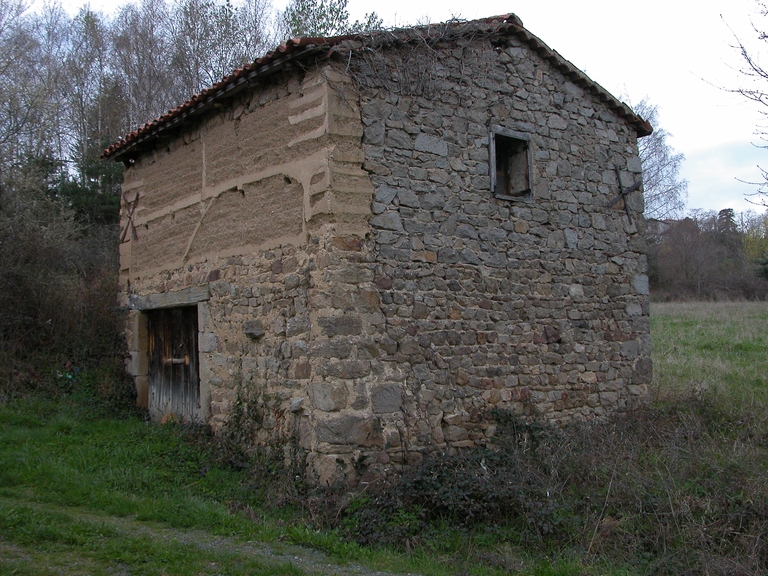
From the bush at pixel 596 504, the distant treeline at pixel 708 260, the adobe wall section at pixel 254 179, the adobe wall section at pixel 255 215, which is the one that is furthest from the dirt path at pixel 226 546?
the distant treeline at pixel 708 260

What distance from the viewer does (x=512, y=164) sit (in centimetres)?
844

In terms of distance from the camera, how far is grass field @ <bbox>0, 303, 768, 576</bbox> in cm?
495

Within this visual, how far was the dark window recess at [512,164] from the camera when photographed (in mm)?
8148

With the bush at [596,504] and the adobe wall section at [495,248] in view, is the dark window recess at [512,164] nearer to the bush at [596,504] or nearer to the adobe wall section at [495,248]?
the adobe wall section at [495,248]

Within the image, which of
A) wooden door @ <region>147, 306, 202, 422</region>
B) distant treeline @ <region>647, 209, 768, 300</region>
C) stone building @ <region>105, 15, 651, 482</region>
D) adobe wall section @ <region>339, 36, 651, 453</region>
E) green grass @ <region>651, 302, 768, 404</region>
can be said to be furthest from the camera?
distant treeline @ <region>647, 209, 768, 300</region>

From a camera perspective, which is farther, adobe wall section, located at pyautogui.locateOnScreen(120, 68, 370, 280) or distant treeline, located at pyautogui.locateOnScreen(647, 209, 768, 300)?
distant treeline, located at pyautogui.locateOnScreen(647, 209, 768, 300)

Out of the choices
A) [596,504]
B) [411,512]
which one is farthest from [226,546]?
[596,504]

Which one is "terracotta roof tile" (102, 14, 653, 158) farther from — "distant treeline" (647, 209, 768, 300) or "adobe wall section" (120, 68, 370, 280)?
"distant treeline" (647, 209, 768, 300)

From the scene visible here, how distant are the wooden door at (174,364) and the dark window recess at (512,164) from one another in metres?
4.46

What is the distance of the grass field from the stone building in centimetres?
65

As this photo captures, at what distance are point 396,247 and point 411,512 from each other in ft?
8.80

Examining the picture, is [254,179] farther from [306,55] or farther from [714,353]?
[714,353]

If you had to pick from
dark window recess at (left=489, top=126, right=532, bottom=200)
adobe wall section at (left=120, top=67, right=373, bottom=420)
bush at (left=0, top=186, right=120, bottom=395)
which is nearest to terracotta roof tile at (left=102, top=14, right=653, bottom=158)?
adobe wall section at (left=120, top=67, right=373, bottom=420)

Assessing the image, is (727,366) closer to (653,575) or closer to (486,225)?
(486,225)
